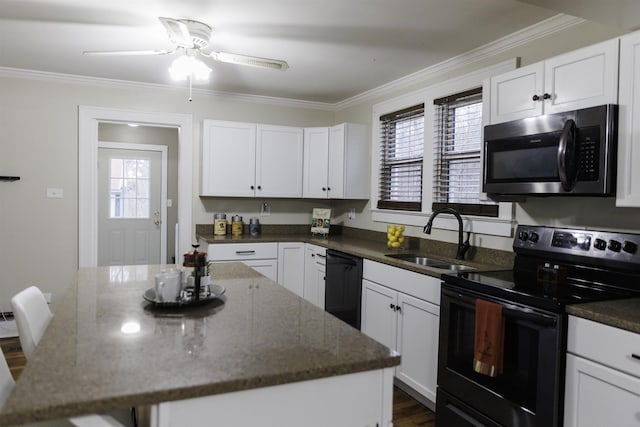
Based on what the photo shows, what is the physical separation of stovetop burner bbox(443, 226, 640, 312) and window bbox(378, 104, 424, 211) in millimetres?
1363

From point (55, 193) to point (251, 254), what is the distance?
6.17 feet

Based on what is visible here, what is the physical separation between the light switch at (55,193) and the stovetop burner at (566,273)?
3.55 m

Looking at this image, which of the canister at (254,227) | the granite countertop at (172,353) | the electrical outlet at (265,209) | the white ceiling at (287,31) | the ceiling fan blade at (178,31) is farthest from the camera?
the electrical outlet at (265,209)

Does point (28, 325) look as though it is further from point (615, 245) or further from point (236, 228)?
point (236, 228)

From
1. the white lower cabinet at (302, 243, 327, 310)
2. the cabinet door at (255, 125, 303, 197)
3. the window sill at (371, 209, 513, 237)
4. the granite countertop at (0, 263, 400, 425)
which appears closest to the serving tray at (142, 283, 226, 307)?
the granite countertop at (0, 263, 400, 425)

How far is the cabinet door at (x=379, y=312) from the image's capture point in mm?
2945

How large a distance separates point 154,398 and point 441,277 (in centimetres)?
184

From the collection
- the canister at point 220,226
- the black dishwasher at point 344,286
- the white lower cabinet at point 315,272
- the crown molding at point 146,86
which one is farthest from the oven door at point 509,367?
the crown molding at point 146,86

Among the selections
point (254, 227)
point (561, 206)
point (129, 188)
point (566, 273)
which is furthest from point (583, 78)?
point (129, 188)

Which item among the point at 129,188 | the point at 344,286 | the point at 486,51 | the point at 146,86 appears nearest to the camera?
the point at 486,51

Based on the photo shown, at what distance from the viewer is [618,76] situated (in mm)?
1911

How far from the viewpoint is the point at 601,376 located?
163 centimetres

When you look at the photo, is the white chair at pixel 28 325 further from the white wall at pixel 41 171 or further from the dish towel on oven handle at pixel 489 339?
the white wall at pixel 41 171

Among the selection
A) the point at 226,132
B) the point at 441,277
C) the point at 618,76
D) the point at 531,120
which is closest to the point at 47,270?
the point at 226,132
